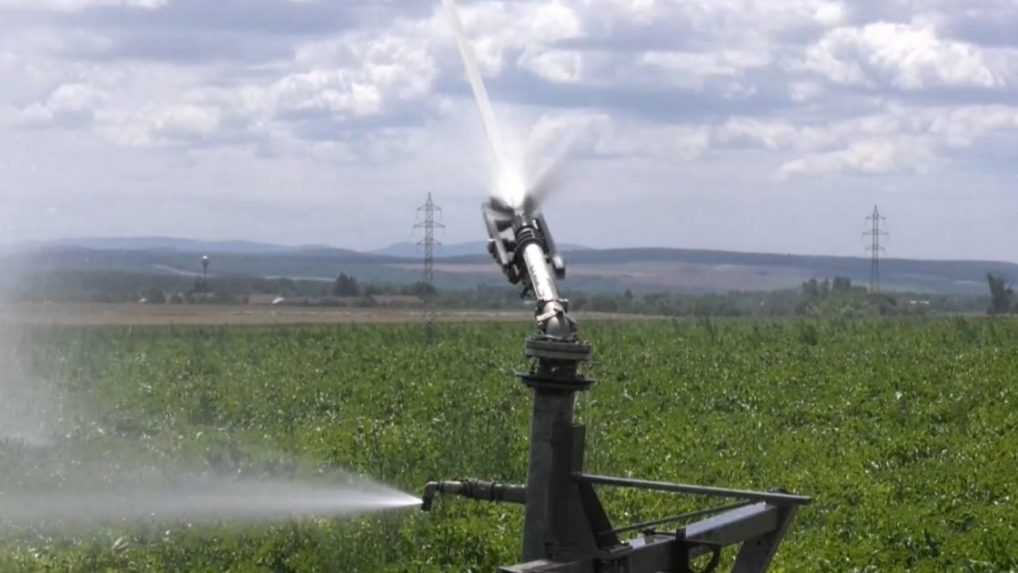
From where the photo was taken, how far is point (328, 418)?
25297mm

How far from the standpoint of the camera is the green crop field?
616 inches

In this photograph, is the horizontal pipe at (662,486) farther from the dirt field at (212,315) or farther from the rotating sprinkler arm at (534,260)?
the dirt field at (212,315)

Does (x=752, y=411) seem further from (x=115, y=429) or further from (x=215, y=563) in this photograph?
(x=215, y=563)

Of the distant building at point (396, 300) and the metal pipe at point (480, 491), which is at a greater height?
the metal pipe at point (480, 491)

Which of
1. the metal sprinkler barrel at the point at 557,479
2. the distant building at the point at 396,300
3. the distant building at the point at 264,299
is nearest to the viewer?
the metal sprinkler barrel at the point at 557,479

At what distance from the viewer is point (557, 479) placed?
7520mm

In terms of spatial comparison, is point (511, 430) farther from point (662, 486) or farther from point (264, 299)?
point (264, 299)

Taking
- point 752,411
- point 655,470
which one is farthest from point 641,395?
point 655,470

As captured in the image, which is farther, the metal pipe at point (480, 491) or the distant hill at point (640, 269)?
the distant hill at point (640, 269)

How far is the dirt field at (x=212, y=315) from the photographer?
53.4 feet

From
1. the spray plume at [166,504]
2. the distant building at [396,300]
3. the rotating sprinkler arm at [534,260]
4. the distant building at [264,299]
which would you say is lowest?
the spray plume at [166,504]

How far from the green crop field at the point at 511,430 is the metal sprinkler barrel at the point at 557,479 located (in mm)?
3381

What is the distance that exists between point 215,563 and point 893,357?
1591 cm

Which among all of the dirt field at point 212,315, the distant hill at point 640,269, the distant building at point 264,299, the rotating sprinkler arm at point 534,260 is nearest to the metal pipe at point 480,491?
the rotating sprinkler arm at point 534,260
